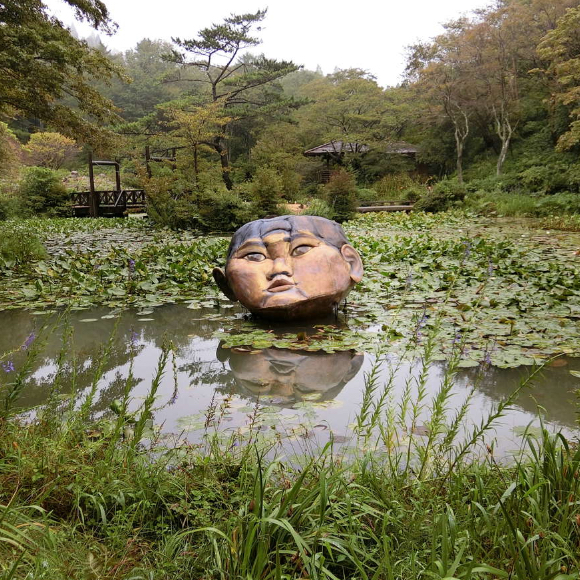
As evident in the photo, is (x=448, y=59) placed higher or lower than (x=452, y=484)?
higher

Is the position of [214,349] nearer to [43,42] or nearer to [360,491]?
[360,491]

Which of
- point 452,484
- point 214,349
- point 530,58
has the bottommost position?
point 214,349

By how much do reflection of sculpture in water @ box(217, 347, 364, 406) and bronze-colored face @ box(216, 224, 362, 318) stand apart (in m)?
0.55

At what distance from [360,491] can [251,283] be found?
2.68 metres

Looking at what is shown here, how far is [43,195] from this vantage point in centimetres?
1867

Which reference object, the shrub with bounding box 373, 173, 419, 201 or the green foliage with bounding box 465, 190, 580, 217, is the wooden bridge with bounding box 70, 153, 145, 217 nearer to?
the shrub with bounding box 373, 173, 419, 201

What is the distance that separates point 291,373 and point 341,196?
12.0 m

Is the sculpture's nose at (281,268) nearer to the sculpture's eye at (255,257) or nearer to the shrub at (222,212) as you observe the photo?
the sculpture's eye at (255,257)

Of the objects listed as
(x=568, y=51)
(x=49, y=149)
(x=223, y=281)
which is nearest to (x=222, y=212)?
(x=223, y=281)

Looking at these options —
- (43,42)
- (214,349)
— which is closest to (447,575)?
(214,349)

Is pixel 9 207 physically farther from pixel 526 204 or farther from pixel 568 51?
pixel 568 51

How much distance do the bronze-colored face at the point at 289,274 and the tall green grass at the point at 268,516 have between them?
213 centimetres

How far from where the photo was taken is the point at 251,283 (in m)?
4.25

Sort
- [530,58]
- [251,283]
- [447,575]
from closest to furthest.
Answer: [447,575]
[251,283]
[530,58]
